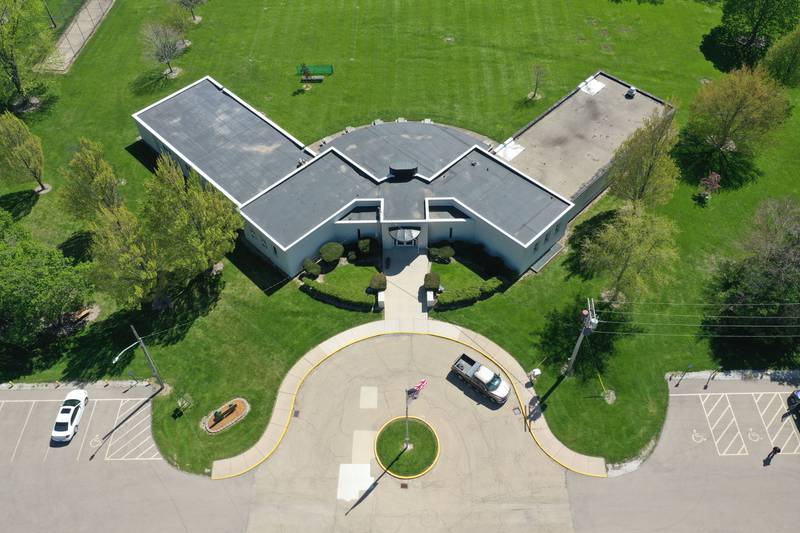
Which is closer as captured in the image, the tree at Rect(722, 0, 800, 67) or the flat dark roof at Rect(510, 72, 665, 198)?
the flat dark roof at Rect(510, 72, 665, 198)

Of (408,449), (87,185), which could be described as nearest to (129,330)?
(87,185)

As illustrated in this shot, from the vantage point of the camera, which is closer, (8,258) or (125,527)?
(125,527)

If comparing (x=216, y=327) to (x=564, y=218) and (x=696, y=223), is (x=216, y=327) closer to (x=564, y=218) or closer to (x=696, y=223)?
(x=564, y=218)

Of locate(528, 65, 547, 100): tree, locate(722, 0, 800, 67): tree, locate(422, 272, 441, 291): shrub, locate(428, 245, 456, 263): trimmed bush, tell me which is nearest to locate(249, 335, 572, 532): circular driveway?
locate(422, 272, 441, 291): shrub

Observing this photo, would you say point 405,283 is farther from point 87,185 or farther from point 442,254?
point 87,185

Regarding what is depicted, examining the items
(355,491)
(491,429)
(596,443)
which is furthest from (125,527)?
(596,443)

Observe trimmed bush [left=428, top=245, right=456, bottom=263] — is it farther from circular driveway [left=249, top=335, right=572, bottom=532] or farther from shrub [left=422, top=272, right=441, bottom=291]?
circular driveway [left=249, top=335, right=572, bottom=532]
